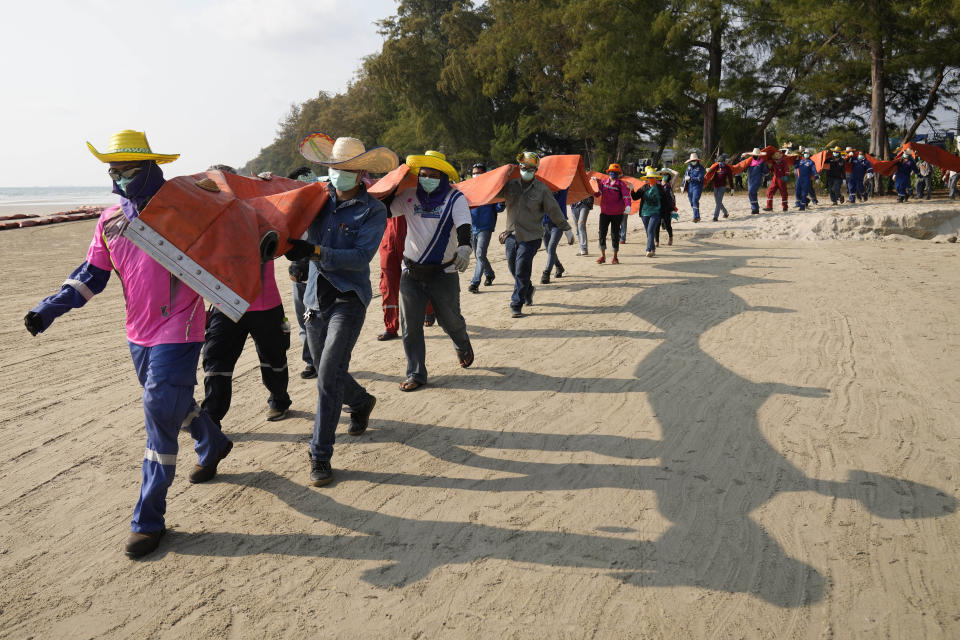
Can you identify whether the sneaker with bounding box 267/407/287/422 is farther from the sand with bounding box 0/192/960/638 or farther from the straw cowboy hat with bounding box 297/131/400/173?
the straw cowboy hat with bounding box 297/131/400/173

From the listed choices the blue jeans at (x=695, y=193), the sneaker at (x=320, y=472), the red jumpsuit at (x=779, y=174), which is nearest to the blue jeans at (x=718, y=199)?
the blue jeans at (x=695, y=193)

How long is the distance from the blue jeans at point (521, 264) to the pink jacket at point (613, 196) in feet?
12.4

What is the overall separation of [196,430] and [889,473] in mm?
4581

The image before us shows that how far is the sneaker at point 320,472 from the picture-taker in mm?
4340

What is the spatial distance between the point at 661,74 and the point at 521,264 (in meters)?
24.0

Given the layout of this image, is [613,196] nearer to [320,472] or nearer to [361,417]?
[361,417]

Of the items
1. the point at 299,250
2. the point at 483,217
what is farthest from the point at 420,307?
the point at 483,217

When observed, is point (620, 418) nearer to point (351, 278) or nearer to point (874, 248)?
point (351, 278)

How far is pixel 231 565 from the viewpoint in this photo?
11.5 ft

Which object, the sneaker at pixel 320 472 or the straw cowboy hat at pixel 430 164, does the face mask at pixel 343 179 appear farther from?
the sneaker at pixel 320 472

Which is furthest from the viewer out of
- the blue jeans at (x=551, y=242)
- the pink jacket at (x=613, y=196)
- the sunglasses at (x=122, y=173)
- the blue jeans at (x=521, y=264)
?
the pink jacket at (x=613, y=196)

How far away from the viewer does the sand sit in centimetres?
314

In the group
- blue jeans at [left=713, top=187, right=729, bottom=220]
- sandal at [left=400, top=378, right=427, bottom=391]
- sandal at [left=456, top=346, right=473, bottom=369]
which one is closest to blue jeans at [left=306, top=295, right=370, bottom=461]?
sandal at [left=400, top=378, right=427, bottom=391]

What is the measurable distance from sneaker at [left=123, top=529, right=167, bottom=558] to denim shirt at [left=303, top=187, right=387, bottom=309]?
1.74 meters
